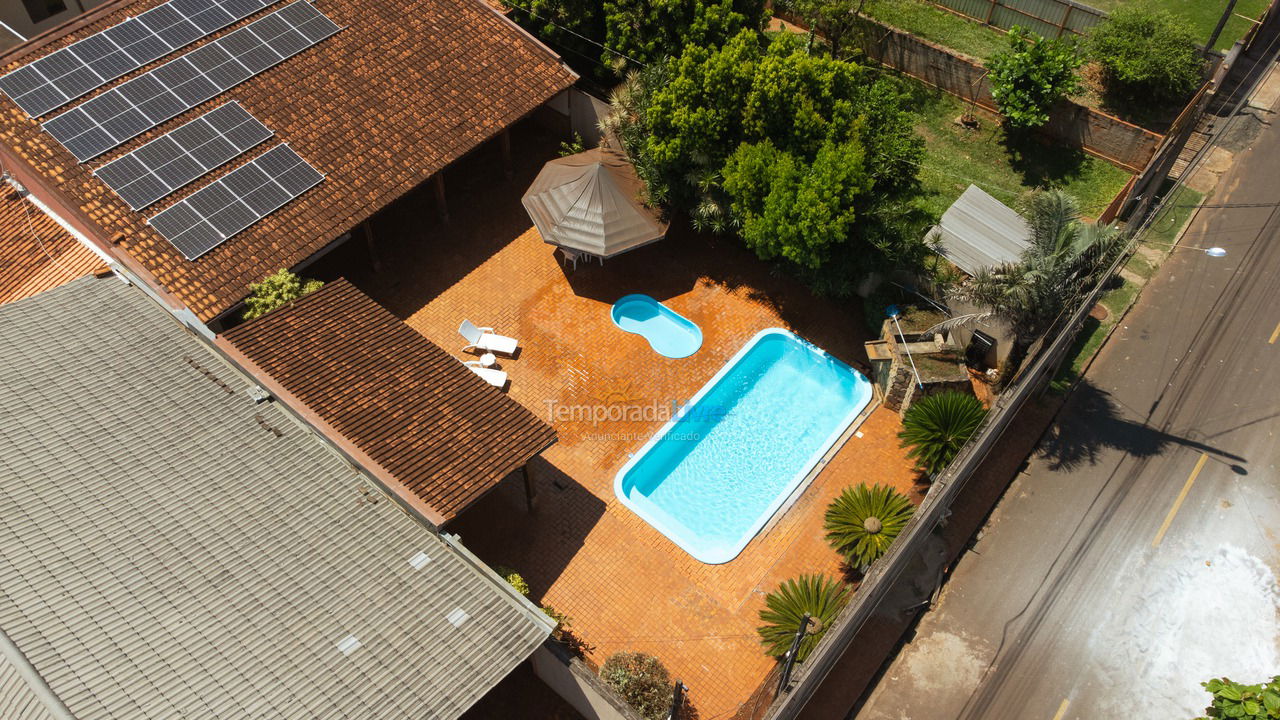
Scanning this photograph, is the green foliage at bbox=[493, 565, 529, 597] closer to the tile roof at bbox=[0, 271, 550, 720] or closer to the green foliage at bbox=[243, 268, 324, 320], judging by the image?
the tile roof at bbox=[0, 271, 550, 720]

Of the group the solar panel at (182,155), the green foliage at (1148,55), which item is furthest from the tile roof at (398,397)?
the green foliage at (1148,55)

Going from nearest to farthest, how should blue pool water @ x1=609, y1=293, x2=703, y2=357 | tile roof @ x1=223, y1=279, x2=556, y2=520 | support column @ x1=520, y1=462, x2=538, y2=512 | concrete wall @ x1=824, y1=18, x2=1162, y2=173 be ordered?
1. tile roof @ x1=223, y1=279, x2=556, y2=520
2. support column @ x1=520, y1=462, x2=538, y2=512
3. blue pool water @ x1=609, y1=293, x2=703, y2=357
4. concrete wall @ x1=824, y1=18, x2=1162, y2=173

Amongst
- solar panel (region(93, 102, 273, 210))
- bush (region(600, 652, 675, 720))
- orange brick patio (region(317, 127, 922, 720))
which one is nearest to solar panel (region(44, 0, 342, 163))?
solar panel (region(93, 102, 273, 210))

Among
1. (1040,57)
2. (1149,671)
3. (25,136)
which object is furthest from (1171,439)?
(25,136)

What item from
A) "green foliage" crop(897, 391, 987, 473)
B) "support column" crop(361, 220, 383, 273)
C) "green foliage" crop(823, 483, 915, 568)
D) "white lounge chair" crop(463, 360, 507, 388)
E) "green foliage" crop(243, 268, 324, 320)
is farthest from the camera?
"support column" crop(361, 220, 383, 273)

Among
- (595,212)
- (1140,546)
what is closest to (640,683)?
(595,212)

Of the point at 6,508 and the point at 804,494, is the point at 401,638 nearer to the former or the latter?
the point at 6,508

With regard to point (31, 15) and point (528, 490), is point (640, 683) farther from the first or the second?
point (31, 15)
